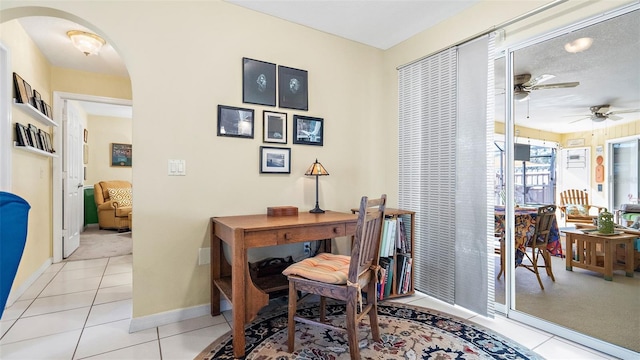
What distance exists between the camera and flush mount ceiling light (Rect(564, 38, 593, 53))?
1.98m

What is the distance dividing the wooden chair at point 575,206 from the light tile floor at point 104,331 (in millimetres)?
888

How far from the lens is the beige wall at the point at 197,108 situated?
2115mm

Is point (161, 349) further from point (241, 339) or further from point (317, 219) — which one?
point (317, 219)

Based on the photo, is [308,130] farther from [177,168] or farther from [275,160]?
[177,168]

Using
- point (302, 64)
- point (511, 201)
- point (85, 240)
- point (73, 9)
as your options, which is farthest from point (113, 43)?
point (85, 240)

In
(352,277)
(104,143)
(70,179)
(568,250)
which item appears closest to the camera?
(352,277)

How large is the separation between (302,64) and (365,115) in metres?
0.84

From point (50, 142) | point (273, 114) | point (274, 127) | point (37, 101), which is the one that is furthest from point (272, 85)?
point (50, 142)

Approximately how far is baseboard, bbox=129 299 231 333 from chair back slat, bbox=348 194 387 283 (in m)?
1.28

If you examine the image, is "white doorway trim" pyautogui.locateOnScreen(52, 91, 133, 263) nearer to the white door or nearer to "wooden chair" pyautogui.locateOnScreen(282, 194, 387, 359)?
the white door

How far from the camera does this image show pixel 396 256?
2.70 m

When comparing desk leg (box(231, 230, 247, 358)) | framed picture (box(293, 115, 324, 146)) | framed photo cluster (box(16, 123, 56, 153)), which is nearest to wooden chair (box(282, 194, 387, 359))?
desk leg (box(231, 230, 247, 358))

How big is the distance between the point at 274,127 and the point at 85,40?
218cm

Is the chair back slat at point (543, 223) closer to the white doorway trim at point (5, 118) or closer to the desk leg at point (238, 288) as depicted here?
the desk leg at point (238, 288)
